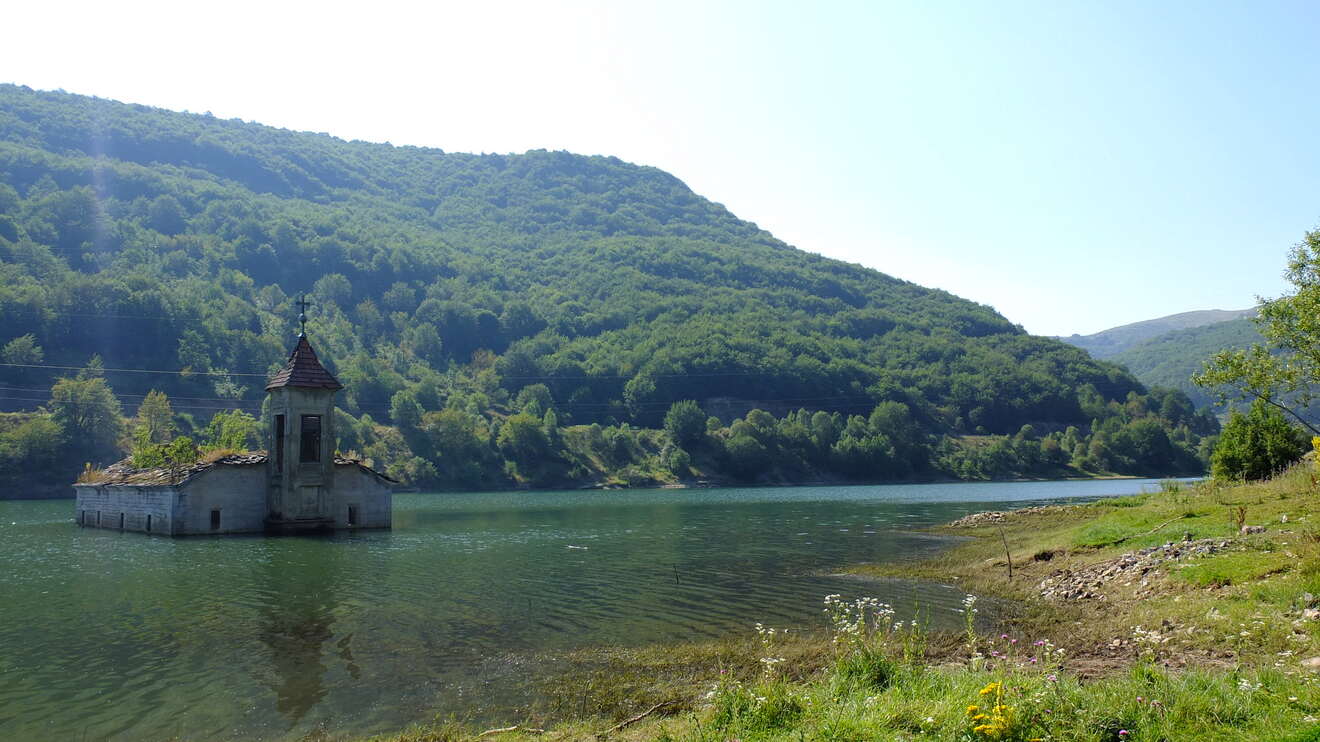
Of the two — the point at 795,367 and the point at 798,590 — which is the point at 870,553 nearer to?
the point at 798,590

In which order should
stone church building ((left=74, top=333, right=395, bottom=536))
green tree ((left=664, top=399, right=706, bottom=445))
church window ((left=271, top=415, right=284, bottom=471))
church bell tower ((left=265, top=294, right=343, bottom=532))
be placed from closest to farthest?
stone church building ((left=74, top=333, right=395, bottom=536)) → church bell tower ((left=265, top=294, right=343, bottom=532)) → church window ((left=271, top=415, right=284, bottom=471)) → green tree ((left=664, top=399, right=706, bottom=445))

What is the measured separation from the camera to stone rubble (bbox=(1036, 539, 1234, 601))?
21016mm

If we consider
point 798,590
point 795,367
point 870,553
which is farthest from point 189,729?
point 795,367

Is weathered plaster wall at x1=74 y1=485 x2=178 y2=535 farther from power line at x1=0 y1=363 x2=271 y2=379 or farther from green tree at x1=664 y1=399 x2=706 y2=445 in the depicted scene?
green tree at x1=664 y1=399 x2=706 y2=445

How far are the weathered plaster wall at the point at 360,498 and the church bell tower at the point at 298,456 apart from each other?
24.0 inches

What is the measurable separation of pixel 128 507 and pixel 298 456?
39.4 feet

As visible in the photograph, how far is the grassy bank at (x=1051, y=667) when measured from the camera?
9.54m

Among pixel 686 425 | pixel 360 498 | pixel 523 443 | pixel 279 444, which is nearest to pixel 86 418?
pixel 523 443

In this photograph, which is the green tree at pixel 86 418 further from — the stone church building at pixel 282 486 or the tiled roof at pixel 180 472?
the stone church building at pixel 282 486

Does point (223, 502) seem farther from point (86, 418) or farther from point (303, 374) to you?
point (86, 418)

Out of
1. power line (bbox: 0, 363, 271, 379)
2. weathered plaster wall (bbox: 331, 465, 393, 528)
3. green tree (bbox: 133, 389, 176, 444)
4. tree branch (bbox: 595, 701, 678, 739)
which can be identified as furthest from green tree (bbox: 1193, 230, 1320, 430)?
power line (bbox: 0, 363, 271, 379)

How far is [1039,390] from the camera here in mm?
197625

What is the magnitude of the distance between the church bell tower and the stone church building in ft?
0.18

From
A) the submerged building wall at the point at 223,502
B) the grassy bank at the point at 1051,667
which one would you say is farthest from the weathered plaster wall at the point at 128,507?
the grassy bank at the point at 1051,667
